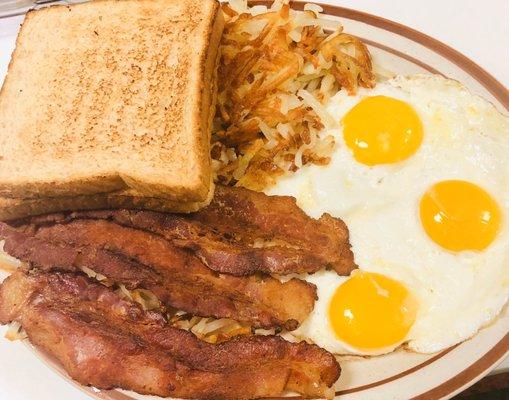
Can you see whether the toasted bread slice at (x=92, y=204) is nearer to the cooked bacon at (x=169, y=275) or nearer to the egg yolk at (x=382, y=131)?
the cooked bacon at (x=169, y=275)

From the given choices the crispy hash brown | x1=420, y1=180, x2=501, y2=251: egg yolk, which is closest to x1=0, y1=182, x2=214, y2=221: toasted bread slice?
the crispy hash brown

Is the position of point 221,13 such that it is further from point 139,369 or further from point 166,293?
point 139,369

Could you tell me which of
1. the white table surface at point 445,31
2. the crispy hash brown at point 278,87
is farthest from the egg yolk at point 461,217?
the white table surface at point 445,31

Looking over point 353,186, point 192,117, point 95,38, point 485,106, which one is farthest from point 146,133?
point 485,106

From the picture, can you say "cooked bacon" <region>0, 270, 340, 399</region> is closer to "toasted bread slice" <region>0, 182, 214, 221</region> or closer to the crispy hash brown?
"toasted bread slice" <region>0, 182, 214, 221</region>

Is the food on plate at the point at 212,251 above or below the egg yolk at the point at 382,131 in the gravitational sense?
below
